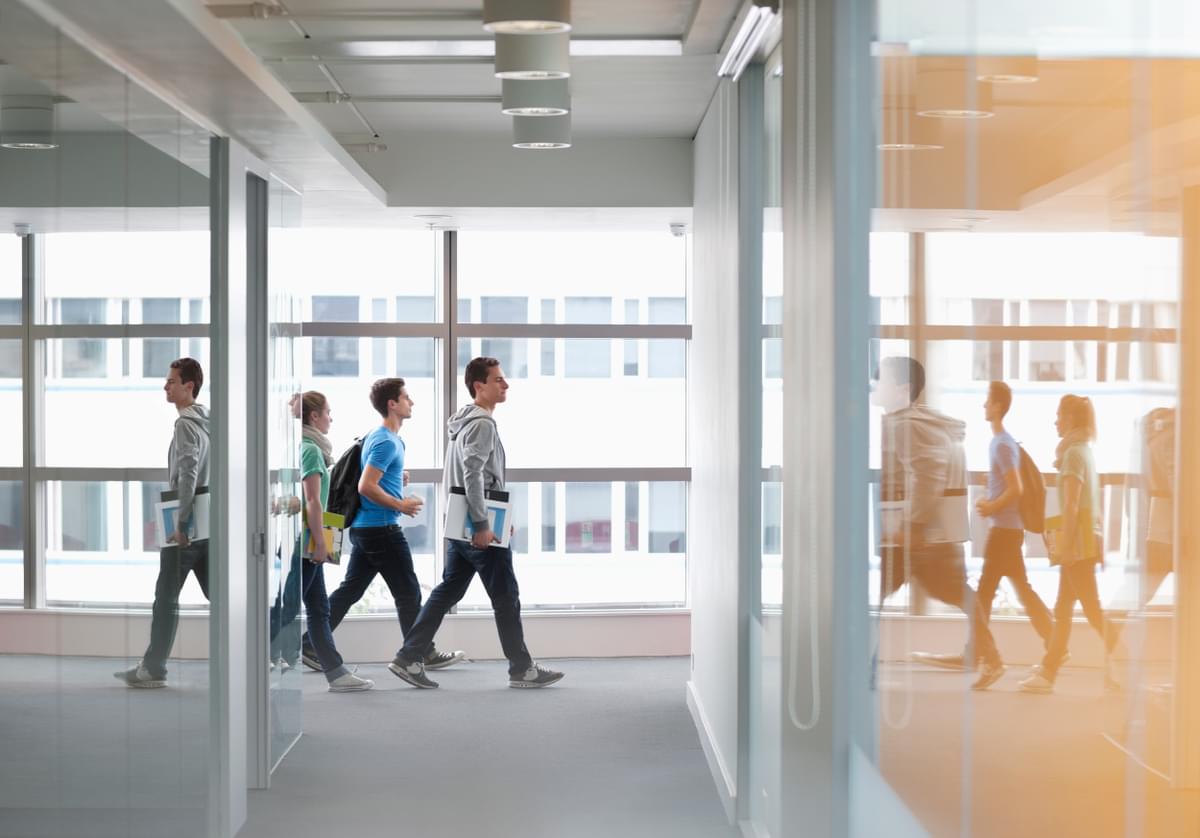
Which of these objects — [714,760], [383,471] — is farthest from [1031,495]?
Answer: [383,471]

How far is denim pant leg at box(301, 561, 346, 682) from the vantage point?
683 cm

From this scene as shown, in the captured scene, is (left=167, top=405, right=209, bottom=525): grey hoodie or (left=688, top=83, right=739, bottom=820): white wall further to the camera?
(left=688, top=83, right=739, bottom=820): white wall

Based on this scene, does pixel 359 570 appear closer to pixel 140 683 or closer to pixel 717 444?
pixel 717 444

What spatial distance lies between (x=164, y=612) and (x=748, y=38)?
2710 millimetres

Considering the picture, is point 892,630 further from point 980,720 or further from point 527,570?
point 527,570

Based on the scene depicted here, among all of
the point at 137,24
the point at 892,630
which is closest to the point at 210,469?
the point at 137,24

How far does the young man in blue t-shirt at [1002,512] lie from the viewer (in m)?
1.59

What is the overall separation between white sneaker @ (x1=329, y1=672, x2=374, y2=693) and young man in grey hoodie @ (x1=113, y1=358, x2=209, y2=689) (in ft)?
9.05

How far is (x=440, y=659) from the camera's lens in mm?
7973

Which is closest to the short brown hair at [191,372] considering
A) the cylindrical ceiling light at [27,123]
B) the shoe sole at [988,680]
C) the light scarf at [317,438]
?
the cylindrical ceiling light at [27,123]

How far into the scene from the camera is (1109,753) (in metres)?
1.26

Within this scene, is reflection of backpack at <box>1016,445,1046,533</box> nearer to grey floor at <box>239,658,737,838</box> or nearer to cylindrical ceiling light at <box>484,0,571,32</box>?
cylindrical ceiling light at <box>484,0,571,32</box>

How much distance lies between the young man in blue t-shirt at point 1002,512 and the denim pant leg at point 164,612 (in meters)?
3.03

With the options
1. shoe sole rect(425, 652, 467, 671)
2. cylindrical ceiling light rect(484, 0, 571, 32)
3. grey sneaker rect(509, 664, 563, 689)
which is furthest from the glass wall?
shoe sole rect(425, 652, 467, 671)
